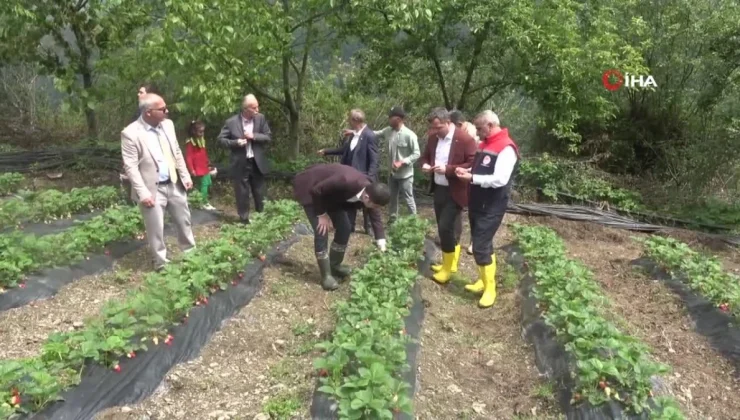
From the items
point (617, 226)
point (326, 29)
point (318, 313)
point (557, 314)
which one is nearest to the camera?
point (557, 314)

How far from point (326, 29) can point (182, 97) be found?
3.11 metres

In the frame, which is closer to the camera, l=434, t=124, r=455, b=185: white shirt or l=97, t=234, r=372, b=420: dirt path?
l=97, t=234, r=372, b=420: dirt path

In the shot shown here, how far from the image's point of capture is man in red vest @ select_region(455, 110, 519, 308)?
511 centimetres

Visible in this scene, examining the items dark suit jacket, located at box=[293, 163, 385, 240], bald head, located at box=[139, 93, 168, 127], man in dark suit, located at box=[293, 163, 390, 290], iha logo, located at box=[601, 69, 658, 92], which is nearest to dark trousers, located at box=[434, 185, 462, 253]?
man in dark suit, located at box=[293, 163, 390, 290]

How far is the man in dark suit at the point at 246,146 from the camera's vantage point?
7316mm

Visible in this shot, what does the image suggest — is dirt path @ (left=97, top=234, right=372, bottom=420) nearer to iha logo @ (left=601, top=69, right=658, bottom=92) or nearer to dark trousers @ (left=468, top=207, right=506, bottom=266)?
dark trousers @ (left=468, top=207, right=506, bottom=266)

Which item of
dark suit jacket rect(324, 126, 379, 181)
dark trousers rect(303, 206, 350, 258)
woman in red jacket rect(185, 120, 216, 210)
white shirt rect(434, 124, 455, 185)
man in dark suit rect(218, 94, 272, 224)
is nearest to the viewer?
dark trousers rect(303, 206, 350, 258)

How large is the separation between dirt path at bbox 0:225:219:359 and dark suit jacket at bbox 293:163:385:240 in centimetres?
178

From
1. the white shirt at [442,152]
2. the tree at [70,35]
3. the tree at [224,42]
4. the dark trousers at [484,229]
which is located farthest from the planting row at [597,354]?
the tree at [70,35]

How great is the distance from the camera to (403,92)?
43.3 feet

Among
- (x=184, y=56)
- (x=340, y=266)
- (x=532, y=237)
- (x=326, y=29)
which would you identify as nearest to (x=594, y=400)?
(x=340, y=266)

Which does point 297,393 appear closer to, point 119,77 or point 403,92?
point 119,77

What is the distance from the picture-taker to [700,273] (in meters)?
5.82

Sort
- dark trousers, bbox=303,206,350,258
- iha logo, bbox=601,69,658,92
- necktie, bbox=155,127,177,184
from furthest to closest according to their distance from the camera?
iha logo, bbox=601,69,658,92 → dark trousers, bbox=303,206,350,258 → necktie, bbox=155,127,177,184
